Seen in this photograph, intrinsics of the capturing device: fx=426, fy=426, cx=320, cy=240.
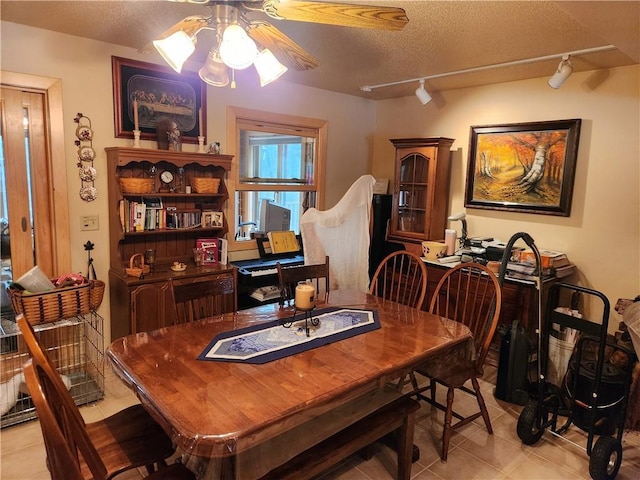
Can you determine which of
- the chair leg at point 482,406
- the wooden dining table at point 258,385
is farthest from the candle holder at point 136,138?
the chair leg at point 482,406

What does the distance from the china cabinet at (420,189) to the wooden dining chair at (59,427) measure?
3254mm

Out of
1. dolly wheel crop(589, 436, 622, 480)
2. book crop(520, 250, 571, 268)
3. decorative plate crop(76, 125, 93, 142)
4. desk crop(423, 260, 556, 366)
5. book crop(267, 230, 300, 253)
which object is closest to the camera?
dolly wheel crop(589, 436, 622, 480)

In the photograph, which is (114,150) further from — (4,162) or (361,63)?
(361,63)

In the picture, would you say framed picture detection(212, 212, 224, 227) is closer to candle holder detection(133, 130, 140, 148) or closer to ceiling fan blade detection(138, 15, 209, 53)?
candle holder detection(133, 130, 140, 148)

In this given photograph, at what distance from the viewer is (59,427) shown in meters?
1.13

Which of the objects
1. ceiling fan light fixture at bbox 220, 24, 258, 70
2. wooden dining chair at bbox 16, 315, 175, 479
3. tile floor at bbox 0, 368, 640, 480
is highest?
ceiling fan light fixture at bbox 220, 24, 258, 70

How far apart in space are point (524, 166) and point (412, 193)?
1029mm

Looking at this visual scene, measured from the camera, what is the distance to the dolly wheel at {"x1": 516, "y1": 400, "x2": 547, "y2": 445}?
2.35 metres

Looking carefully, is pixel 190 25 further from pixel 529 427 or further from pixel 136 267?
pixel 529 427

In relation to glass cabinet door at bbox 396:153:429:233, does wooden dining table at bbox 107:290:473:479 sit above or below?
below

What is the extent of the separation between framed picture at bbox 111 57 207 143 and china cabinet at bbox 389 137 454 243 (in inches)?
75.4

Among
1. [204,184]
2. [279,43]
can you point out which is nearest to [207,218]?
[204,184]

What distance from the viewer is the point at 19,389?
2.63 metres

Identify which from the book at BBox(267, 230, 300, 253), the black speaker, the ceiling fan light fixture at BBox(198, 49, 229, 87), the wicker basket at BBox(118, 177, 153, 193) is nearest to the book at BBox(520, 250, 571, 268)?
the black speaker
